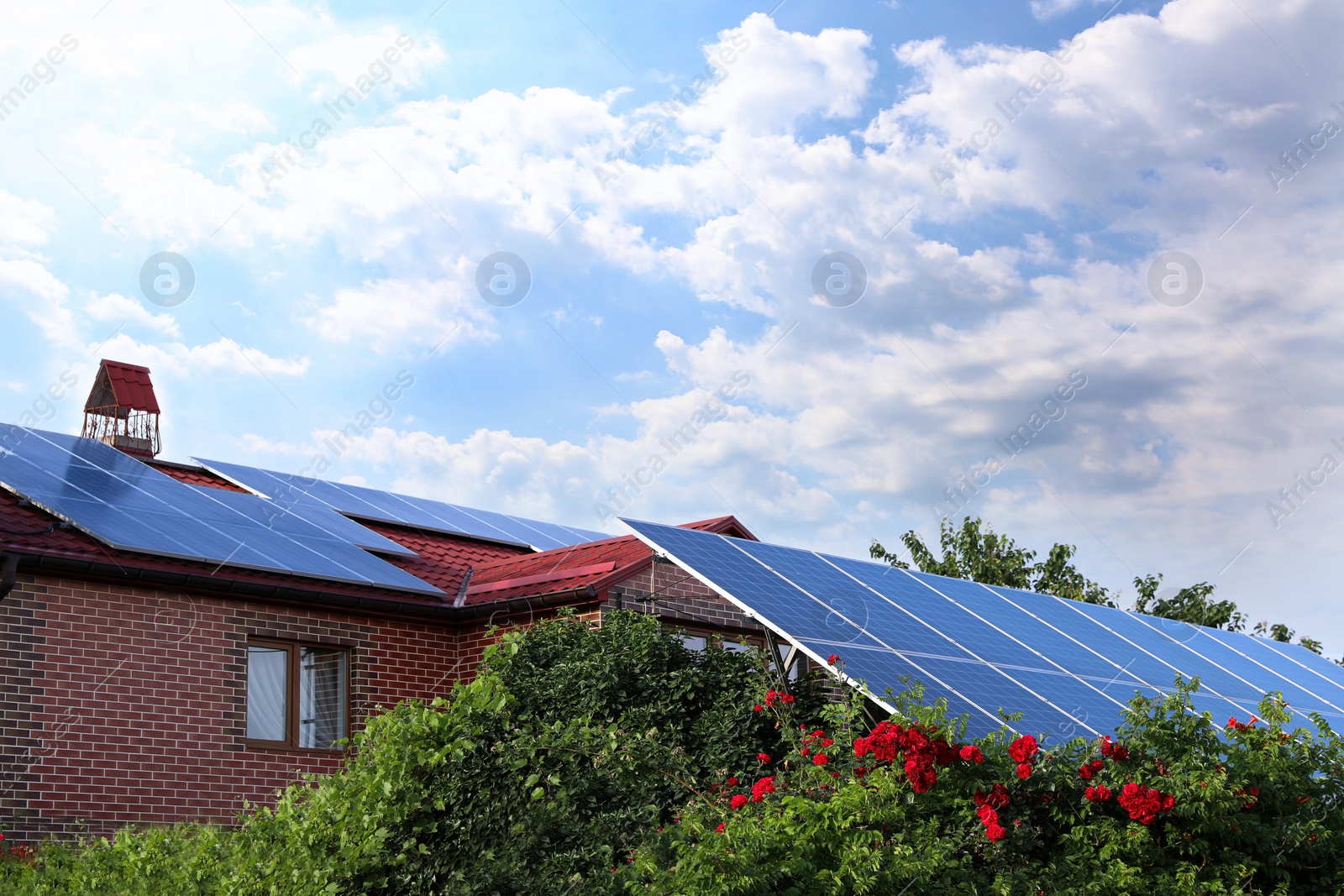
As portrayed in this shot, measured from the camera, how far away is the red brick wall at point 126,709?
10961 mm

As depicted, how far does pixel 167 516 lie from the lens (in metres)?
13.2

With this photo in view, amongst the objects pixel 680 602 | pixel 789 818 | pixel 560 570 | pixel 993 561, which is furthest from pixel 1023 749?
pixel 993 561

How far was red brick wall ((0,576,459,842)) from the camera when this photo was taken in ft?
36.0

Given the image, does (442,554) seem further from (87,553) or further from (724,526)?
(87,553)

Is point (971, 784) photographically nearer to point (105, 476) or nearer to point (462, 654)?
point (462, 654)

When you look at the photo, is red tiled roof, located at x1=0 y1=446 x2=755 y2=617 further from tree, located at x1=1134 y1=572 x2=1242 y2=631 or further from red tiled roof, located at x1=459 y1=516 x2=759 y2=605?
tree, located at x1=1134 y1=572 x2=1242 y2=631

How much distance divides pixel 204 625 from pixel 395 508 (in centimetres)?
661

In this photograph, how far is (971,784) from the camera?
8.12 meters

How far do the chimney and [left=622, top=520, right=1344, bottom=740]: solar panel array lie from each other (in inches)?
522

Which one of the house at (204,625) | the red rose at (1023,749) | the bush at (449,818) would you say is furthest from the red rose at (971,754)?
the house at (204,625)

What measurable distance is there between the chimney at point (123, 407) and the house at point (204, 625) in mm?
5377

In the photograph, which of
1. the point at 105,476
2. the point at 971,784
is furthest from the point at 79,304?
the point at 971,784

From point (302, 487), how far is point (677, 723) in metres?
9.78

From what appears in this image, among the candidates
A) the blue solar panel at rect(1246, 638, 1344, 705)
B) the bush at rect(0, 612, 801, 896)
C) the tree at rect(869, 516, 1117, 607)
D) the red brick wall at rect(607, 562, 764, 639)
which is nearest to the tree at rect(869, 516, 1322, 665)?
the tree at rect(869, 516, 1117, 607)
